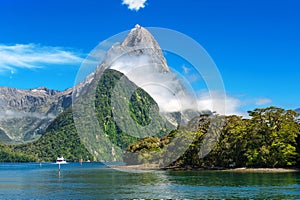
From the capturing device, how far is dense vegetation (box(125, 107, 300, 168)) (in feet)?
289

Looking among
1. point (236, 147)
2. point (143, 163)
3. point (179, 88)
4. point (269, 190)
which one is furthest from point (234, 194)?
point (143, 163)

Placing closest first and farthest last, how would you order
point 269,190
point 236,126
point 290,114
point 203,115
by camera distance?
1. point 269,190
2. point 290,114
3. point 236,126
4. point 203,115

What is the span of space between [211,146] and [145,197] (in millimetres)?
60288

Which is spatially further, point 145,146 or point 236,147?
point 145,146

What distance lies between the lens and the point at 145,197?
4609 cm

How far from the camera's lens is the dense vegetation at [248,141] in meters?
88.2

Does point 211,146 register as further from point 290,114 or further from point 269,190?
point 269,190

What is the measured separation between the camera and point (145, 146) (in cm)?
14038

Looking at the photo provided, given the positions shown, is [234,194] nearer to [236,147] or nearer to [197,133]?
[236,147]

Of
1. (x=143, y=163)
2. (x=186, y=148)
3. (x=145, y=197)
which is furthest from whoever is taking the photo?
(x=143, y=163)

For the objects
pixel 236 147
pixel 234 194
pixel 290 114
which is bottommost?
pixel 234 194

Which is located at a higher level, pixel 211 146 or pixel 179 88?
pixel 179 88

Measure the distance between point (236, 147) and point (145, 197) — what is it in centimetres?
5443

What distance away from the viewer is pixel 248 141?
9319cm
